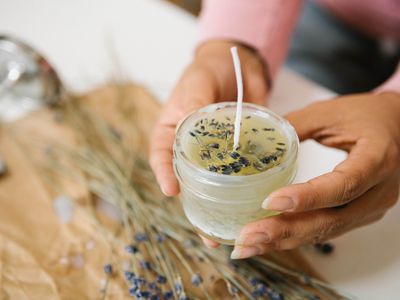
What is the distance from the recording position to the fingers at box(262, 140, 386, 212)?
1.64 ft

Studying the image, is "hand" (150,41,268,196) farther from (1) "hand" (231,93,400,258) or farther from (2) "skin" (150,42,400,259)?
(1) "hand" (231,93,400,258)

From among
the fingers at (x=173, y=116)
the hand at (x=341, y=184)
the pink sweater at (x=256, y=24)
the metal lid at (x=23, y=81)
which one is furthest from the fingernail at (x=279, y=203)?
the metal lid at (x=23, y=81)

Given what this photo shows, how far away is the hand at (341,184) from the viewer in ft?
1.74

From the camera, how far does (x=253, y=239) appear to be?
1.74 ft

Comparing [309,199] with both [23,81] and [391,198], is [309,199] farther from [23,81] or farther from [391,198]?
[23,81]

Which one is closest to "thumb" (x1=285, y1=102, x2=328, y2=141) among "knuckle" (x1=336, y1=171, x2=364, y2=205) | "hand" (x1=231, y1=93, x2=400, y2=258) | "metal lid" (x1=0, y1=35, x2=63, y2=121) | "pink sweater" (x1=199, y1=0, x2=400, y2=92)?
"hand" (x1=231, y1=93, x2=400, y2=258)

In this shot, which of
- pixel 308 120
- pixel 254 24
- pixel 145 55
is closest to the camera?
pixel 308 120

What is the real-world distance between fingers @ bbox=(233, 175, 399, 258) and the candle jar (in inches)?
0.8

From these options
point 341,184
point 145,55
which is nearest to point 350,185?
point 341,184

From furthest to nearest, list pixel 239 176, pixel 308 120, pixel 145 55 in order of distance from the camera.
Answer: pixel 145 55 < pixel 308 120 < pixel 239 176

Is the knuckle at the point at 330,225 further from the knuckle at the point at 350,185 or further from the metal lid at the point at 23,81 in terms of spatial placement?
the metal lid at the point at 23,81

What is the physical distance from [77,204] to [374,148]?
0.49 meters

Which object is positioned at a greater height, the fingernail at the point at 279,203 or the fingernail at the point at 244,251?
the fingernail at the point at 279,203

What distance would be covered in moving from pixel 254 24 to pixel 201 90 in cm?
24
